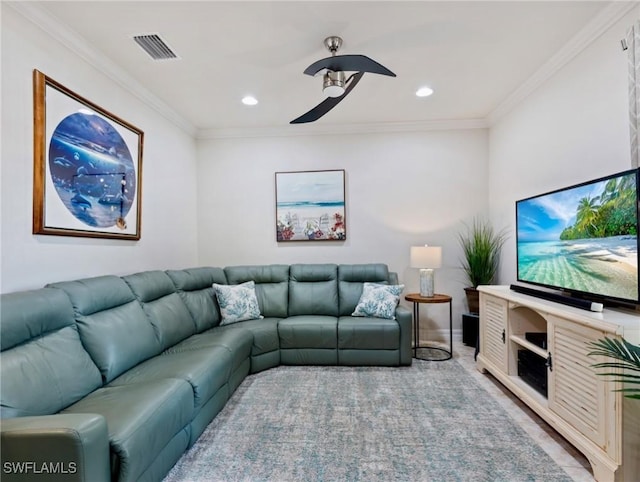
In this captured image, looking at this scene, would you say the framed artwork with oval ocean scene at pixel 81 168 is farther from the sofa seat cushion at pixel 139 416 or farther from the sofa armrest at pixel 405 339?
the sofa armrest at pixel 405 339

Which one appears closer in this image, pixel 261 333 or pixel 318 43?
pixel 318 43

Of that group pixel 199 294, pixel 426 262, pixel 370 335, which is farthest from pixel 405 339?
pixel 199 294

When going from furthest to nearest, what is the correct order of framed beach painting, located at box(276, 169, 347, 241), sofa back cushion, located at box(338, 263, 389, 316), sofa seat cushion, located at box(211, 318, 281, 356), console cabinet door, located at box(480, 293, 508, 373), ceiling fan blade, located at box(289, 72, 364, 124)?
framed beach painting, located at box(276, 169, 347, 241) < sofa back cushion, located at box(338, 263, 389, 316) < sofa seat cushion, located at box(211, 318, 281, 356) < console cabinet door, located at box(480, 293, 508, 373) < ceiling fan blade, located at box(289, 72, 364, 124)

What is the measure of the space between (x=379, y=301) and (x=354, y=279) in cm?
46

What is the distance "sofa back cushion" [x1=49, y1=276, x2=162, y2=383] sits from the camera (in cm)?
195

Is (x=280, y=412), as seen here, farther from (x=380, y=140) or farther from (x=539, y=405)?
(x=380, y=140)

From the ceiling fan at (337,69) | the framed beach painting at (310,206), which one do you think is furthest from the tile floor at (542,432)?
the ceiling fan at (337,69)

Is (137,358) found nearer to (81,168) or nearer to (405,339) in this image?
(81,168)

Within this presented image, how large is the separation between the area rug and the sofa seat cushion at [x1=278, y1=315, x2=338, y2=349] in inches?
16.1

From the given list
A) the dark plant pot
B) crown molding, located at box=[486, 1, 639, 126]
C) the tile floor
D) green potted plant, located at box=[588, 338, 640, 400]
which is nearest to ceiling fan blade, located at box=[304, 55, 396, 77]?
crown molding, located at box=[486, 1, 639, 126]

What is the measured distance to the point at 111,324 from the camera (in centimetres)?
211

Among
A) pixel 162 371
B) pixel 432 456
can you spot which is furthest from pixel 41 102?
pixel 432 456

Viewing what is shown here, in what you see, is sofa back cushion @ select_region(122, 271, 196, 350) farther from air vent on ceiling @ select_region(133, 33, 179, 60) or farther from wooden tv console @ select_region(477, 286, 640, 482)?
wooden tv console @ select_region(477, 286, 640, 482)

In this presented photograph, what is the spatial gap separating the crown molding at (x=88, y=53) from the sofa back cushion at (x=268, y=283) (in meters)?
1.92
